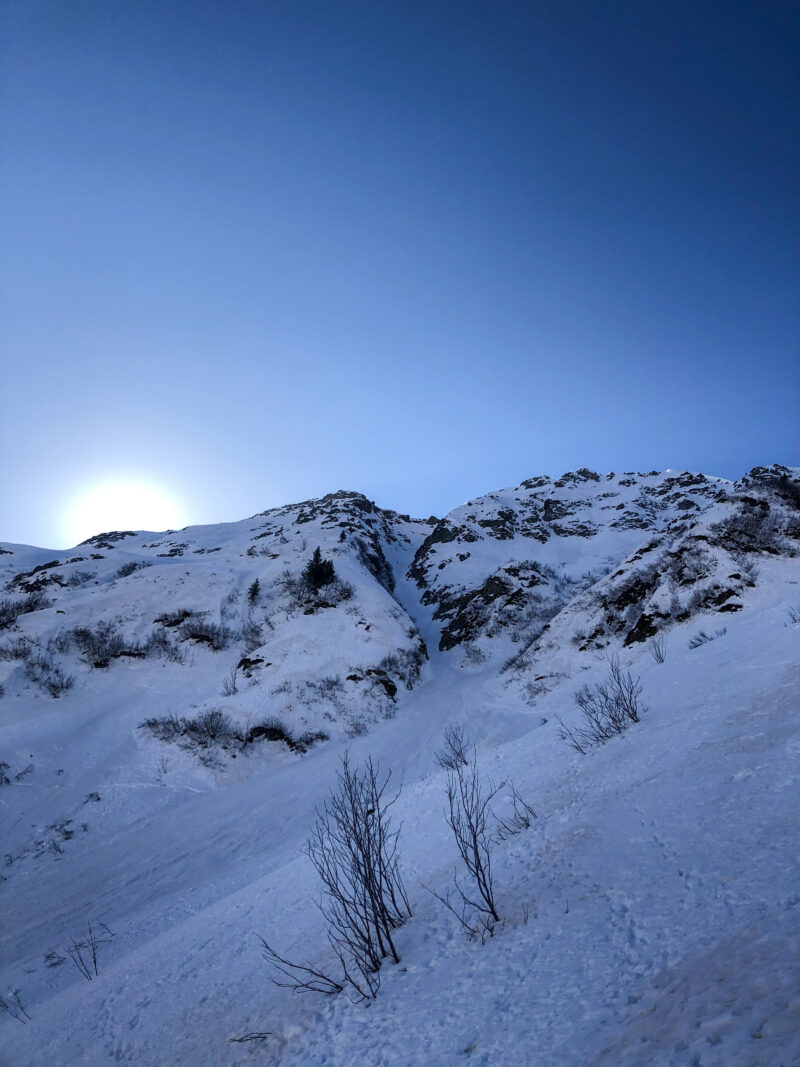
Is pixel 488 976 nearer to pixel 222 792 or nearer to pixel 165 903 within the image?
pixel 165 903

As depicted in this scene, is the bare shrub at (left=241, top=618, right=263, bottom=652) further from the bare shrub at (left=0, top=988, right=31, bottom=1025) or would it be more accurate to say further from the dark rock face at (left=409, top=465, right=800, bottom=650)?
the bare shrub at (left=0, top=988, right=31, bottom=1025)

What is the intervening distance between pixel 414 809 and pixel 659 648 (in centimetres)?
994

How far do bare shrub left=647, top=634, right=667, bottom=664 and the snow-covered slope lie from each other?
0.18 metres

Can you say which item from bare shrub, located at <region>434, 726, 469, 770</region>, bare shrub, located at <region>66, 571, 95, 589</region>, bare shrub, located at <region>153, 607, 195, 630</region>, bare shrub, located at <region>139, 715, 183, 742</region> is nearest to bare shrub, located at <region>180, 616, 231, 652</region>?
bare shrub, located at <region>153, 607, 195, 630</region>

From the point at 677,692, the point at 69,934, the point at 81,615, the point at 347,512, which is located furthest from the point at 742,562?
the point at 347,512

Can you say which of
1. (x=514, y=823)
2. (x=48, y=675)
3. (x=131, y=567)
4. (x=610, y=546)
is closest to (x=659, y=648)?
(x=514, y=823)

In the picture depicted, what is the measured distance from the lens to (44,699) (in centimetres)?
2003

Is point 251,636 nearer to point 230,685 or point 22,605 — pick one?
point 230,685

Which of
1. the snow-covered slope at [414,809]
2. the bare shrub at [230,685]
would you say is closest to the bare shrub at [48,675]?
the snow-covered slope at [414,809]

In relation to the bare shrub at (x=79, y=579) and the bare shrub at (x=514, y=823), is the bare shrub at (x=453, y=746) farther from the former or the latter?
the bare shrub at (x=79, y=579)

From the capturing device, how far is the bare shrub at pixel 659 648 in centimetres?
1250

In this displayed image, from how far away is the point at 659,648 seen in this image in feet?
45.8

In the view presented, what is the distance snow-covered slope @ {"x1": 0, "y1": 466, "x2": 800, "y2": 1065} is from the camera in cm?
278

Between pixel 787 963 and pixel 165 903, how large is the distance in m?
11.6
